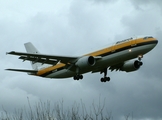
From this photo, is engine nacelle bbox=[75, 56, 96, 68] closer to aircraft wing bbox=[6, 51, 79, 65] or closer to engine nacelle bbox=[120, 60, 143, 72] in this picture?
aircraft wing bbox=[6, 51, 79, 65]

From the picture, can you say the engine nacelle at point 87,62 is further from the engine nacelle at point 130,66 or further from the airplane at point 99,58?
the engine nacelle at point 130,66

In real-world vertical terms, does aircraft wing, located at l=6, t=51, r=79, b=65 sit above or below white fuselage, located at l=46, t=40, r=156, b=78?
above

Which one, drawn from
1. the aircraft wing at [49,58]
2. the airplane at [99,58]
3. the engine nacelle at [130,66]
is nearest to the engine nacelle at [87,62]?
the airplane at [99,58]

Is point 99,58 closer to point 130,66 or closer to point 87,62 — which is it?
point 87,62

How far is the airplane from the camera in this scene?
162ft

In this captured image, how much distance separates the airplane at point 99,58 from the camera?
4947 cm

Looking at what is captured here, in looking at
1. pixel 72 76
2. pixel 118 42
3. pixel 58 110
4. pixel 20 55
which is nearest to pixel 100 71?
pixel 72 76

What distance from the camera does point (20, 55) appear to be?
170 ft

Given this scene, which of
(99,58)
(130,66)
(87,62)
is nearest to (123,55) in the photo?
(99,58)

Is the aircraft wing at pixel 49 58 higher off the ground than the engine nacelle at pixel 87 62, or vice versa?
the aircraft wing at pixel 49 58

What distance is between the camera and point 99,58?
165 ft

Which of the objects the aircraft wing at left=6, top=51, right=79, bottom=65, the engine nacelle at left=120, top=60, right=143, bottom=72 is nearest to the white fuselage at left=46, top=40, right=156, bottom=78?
the aircraft wing at left=6, top=51, right=79, bottom=65

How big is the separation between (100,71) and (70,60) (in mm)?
6647

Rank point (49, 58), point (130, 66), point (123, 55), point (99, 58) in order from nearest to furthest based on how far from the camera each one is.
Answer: point (123, 55) → point (99, 58) → point (49, 58) → point (130, 66)
